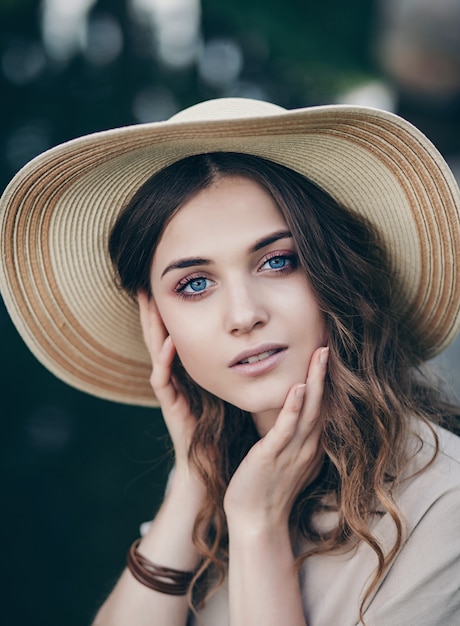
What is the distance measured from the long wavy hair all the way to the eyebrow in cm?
3

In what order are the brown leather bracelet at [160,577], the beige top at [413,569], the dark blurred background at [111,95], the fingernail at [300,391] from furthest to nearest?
the dark blurred background at [111,95] < the brown leather bracelet at [160,577] < the fingernail at [300,391] < the beige top at [413,569]

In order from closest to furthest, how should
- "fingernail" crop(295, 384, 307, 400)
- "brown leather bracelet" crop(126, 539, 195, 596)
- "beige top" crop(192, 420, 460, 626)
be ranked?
1. "beige top" crop(192, 420, 460, 626)
2. "fingernail" crop(295, 384, 307, 400)
3. "brown leather bracelet" crop(126, 539, 195, 596)

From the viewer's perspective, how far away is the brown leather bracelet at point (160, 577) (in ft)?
6.90

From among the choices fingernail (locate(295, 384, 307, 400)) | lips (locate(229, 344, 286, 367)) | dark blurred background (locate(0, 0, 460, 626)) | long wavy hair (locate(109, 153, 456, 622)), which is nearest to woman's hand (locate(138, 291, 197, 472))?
long wavy hair (locate(109, 153, 456, 622))

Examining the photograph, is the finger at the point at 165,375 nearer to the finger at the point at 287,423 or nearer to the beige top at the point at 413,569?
the finger at the point at 287,423

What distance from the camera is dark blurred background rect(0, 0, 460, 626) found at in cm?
320

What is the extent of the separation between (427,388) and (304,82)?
1.88 meters

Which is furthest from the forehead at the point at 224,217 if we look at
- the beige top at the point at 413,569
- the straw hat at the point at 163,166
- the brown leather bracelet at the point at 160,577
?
the brown leather bracelet at the point at 160,577

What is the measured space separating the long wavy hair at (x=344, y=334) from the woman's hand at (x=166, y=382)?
0.47 feet

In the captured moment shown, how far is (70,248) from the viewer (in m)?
2.14

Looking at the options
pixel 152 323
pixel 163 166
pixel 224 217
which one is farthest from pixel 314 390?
pixel 163 166

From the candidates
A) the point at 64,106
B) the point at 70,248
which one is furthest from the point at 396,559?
the point at 64,106

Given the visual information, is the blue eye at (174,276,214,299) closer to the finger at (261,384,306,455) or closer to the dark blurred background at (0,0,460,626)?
the finger at (261,384,306,455)

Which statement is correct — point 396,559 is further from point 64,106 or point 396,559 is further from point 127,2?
point 127,2
